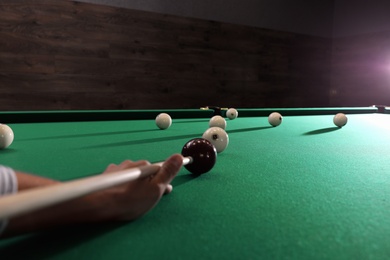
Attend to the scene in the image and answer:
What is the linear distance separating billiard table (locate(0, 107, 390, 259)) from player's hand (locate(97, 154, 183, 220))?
0.02 m

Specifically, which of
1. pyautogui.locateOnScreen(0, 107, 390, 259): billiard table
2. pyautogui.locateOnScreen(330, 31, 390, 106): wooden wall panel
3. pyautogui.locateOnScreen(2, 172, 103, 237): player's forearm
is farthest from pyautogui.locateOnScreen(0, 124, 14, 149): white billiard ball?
pyautogui.locateOnScreen(330, 31, 390, 106): wooden wall panel

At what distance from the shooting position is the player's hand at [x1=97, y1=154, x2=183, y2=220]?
0.71 metres

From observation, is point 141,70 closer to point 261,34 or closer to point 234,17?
point 234,17

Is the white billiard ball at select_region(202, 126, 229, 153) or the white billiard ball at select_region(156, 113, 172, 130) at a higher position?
the white billiard ball at select_region(202, 126, 229, 153)

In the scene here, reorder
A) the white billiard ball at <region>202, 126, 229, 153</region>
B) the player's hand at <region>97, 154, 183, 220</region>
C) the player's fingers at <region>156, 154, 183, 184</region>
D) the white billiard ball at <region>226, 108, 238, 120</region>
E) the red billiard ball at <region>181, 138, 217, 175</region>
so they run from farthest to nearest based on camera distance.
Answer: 1. the white billiard ball at <region>226, 108, 238, 120</region>
2. the white billiard ball at <region>202, 126, 229, 153</region>
3. the red billiard ball at <region>181, 138, 217, 175</region>
4. the player's fingers at <region>156, 154, 183, 184</region>
5. the player's hand at <region>97, 154, 183, 220</region>

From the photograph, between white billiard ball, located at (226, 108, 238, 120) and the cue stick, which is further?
white billiard ball, located at (226, 108, 238, 120)

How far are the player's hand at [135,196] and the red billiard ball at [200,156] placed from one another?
1.02 feet

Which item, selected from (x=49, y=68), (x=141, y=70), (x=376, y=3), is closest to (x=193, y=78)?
(x=141, y=70)

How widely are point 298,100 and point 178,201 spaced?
283 inches

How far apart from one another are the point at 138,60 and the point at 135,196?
5.30 m

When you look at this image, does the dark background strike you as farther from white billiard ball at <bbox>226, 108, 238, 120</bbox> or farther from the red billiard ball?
the red billiard ball

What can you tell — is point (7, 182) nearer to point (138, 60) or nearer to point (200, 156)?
point (200, 156)

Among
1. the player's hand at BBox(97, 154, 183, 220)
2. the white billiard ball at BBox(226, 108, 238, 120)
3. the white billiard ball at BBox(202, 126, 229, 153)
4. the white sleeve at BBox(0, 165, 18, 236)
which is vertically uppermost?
the white sleeve at BBox(0, 165, 18, 236)

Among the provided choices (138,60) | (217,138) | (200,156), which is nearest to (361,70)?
(138,60)
